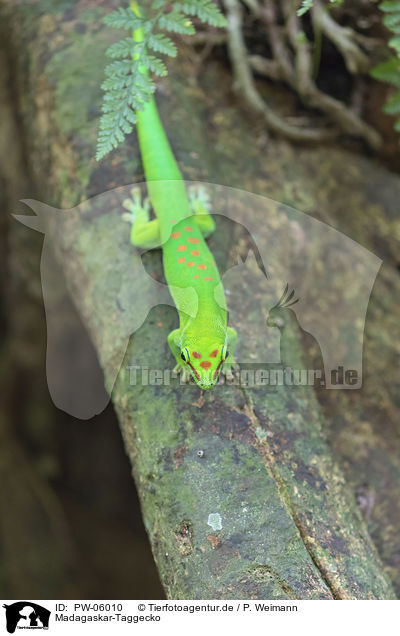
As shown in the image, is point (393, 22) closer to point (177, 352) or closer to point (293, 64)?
point (293, 64)

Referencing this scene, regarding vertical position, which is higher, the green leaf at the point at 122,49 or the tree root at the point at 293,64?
the green leaf at the point at 122,49

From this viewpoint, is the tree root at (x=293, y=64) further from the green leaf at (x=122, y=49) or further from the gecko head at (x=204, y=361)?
the gecko head at (x=204, y=361)

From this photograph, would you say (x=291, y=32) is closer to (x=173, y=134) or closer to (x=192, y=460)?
(x=173, y=134)

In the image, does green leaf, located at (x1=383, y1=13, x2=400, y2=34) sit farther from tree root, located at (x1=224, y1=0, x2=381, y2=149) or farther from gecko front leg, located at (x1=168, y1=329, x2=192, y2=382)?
gecko front leg, located at (x1=168, y1=329, x2=192, y2=382)

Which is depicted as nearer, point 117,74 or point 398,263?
point 117,74

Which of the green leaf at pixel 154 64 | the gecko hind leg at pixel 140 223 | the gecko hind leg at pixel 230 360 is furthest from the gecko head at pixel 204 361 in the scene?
the green leaf at pixel 154 64

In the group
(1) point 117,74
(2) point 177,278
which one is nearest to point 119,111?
(1) point 117,74
